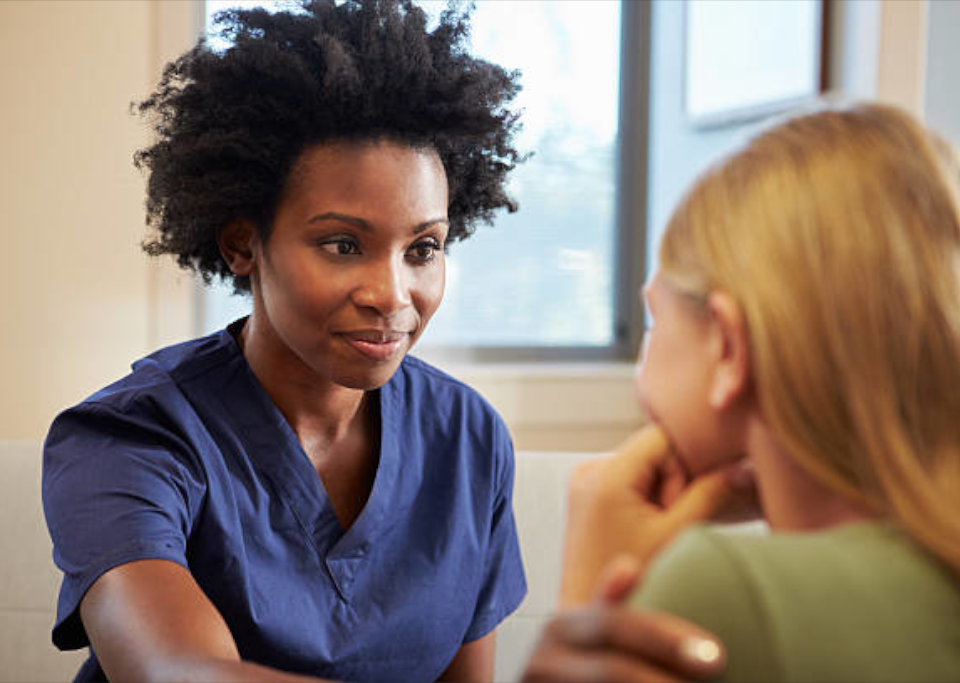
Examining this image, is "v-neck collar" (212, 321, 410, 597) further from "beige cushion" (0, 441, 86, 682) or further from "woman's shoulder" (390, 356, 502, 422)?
"beige cushion" (0, 441, 86, 682)

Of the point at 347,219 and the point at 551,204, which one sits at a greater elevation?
the point at 347,219

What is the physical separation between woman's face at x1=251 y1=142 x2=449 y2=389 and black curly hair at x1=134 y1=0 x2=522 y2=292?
0.12ft

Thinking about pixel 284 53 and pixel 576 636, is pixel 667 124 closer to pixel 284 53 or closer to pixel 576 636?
pixel 284 53

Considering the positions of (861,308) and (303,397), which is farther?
(303,397)

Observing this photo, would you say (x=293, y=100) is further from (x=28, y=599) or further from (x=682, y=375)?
(x=28, y=599)

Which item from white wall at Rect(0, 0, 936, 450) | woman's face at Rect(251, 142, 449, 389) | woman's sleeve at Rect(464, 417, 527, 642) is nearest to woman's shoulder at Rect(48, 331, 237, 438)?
woman's face at Rect(251, 142, 449, 389)

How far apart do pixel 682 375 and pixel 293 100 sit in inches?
27.2

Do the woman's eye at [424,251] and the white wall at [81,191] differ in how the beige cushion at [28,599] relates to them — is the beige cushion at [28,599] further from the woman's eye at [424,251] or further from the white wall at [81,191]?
the woman's eye at [424,251]

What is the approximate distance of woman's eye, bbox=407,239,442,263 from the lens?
45.8 inches

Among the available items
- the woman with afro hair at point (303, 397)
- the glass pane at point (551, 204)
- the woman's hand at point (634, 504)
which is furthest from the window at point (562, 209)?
the woman's hand at point (634, 504)

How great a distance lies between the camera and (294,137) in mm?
1169

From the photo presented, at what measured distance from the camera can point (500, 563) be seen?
1362 millimetres

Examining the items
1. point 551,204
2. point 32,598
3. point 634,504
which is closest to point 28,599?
point 32,598

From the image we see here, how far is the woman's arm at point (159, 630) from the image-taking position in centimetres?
91
